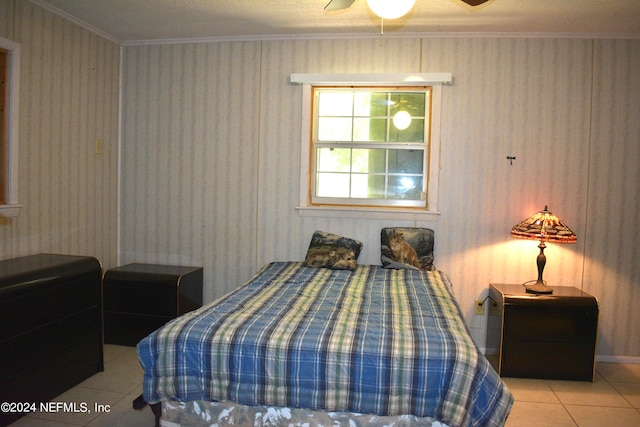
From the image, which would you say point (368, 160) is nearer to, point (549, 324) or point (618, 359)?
point (549, 324)

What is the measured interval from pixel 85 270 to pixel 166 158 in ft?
4.58

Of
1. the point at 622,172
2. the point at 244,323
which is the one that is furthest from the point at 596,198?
the point at 244,323

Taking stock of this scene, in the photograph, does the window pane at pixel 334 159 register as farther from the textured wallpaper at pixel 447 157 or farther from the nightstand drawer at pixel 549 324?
the nightstand drawer at pixel 549 324

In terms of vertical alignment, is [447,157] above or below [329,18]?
below

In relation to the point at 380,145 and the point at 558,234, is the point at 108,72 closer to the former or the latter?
the point at 380,145

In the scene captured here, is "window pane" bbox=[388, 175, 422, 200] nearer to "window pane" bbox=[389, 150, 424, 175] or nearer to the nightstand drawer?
"window pane" bbox=[389, 150, 424, 175]

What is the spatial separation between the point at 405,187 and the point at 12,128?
2.86m

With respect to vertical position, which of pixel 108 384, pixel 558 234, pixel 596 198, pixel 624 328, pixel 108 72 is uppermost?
pixel 108 72

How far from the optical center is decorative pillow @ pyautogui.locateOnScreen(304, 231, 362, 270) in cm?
354

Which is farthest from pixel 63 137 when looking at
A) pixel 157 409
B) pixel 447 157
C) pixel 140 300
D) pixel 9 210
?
pixel 447 157

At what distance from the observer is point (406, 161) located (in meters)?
3.90

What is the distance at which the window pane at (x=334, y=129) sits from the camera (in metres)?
3.97

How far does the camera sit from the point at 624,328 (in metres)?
3.67

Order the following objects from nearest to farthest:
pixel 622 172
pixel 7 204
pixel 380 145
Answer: pixel 7 204 < pixel 622 172 < pixel 380 145
